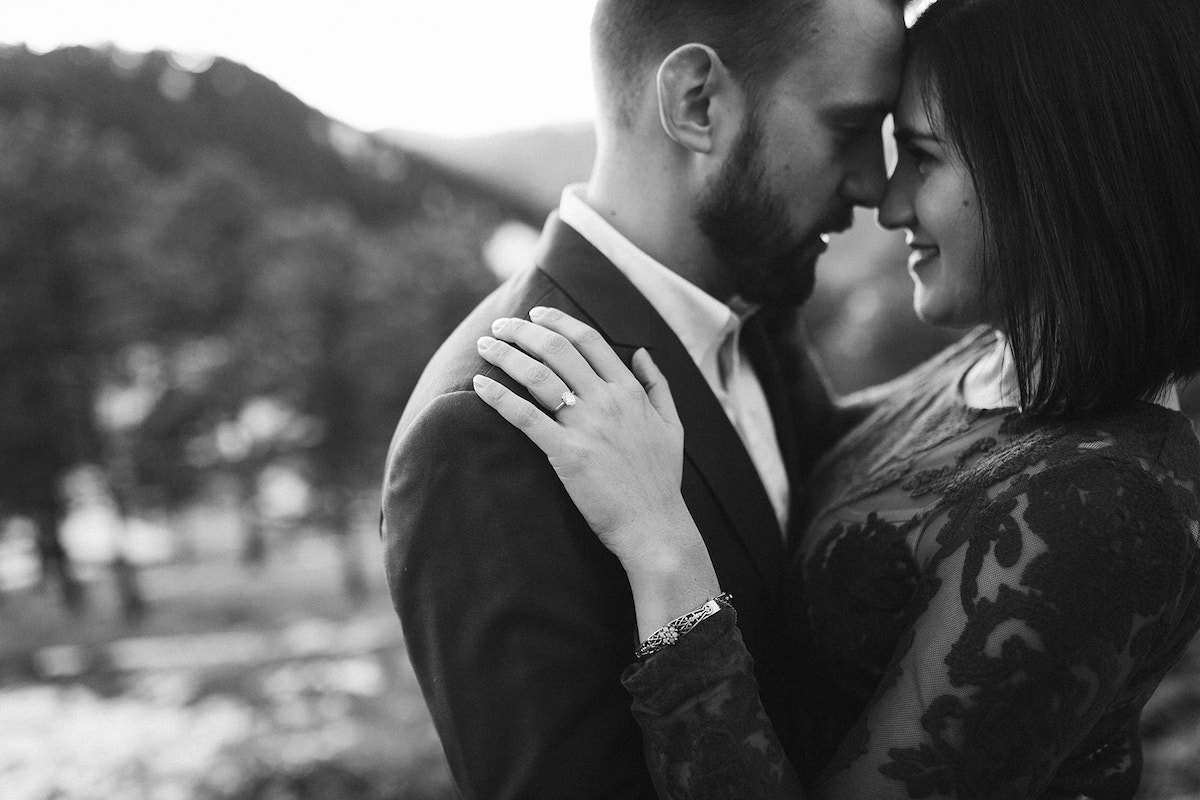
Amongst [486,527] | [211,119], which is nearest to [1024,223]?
Result: [486,527]

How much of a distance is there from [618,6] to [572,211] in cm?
49

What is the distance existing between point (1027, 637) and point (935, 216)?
0.91 metres

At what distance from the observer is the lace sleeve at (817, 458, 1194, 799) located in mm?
1492

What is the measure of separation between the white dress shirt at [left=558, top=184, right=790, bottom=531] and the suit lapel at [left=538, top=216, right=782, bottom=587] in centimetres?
5

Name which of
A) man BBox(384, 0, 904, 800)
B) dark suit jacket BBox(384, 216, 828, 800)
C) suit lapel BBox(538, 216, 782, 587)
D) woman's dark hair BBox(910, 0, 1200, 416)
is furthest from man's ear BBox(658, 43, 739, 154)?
dark suit jacket BBox(384, 216, 828, 800)

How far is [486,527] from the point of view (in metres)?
1.61

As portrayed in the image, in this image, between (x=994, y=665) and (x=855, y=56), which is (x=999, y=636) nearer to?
(x=994, y=665)

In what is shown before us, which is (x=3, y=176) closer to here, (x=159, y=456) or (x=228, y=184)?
(x=228, y=184)

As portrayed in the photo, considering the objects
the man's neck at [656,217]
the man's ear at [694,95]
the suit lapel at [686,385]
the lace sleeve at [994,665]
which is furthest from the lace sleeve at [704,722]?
the man's ear at [694,95]

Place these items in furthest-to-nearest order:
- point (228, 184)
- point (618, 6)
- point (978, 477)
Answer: point (228, 184), point (618, 6), point (978, 477)

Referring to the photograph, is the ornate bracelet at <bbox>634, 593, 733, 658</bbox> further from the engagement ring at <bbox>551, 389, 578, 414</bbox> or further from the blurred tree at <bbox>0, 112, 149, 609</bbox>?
the blurred tree at <bbox>0, 112, 149, 609</bbox>

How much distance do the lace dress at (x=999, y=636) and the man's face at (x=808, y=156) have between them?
70 centimetres

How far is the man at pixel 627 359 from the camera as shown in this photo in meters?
1.62

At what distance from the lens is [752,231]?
2.18 metres
